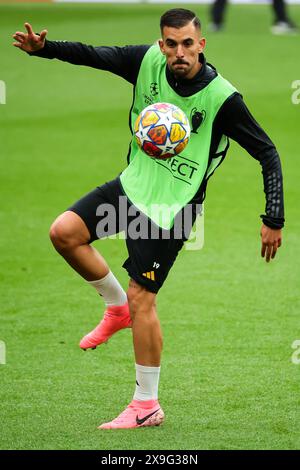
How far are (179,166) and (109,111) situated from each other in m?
11.1

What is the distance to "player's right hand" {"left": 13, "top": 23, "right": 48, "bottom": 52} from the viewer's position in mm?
6938

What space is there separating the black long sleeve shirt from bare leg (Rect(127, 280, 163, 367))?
28.7 inches

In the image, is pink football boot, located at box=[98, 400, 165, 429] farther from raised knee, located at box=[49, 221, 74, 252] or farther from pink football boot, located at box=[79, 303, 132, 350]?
raised knee, located at box=[49, 221, 74, 252]

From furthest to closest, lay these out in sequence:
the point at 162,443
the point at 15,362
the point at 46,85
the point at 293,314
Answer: the point at 46,85 < the point at 293,314 < the point at 15,362 < the point at 162,443

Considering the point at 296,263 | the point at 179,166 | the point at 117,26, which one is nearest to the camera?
the point at 179,166

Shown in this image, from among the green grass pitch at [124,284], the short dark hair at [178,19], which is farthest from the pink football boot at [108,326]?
the short dark hair at [178,19]

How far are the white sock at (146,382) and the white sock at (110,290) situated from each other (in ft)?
2.22

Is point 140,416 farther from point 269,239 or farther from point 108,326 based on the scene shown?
point 269,239

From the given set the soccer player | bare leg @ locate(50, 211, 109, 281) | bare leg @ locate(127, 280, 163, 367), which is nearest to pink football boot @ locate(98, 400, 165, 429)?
the soccer player

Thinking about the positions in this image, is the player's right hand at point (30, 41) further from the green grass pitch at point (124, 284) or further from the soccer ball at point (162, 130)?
the green grass pitch at point (124, 284)

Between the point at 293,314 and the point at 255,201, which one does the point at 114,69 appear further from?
the point at 255,201

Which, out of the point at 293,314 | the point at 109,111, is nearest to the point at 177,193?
the point at 293,314

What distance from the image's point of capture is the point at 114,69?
7.07m

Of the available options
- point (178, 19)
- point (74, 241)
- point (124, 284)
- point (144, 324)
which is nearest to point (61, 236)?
point (74, 241)
